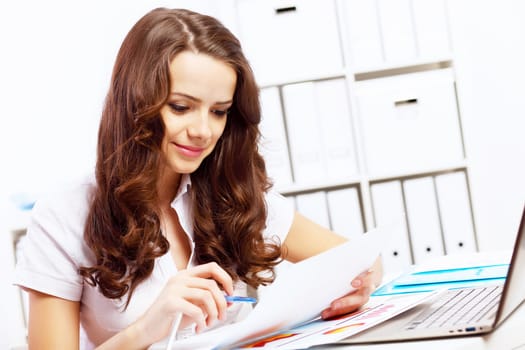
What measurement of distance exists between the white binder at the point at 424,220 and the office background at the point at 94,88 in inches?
6.4

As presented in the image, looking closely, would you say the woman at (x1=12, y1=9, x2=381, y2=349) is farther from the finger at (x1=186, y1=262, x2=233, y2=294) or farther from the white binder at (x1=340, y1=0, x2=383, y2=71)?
the white binder at (x1=340, y1=0, x2=383, y2=71)

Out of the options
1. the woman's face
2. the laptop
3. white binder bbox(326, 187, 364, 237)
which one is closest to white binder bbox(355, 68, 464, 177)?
white binder bbox(326, 187, 364, 237)

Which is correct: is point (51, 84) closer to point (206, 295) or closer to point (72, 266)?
point (72, 266)

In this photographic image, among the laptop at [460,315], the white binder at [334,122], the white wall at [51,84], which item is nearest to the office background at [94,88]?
the white wall at [51,84]

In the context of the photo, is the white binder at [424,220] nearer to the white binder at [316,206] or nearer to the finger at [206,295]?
the white binder at [316,206]

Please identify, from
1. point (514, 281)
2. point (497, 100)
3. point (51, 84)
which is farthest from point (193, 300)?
point (497, 100)

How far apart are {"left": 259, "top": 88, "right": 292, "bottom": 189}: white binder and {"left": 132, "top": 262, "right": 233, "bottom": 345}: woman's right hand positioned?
1526mm

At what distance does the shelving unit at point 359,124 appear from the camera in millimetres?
2496

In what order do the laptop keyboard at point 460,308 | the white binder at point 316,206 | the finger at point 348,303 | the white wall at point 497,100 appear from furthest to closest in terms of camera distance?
the white wall at point 497,100
the white binder at point 316,206
the finger at point 348,303
the laptop keyboard at point 460,308

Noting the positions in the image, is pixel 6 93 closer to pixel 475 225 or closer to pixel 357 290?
pixel 475 225

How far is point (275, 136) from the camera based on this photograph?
8.16 feet

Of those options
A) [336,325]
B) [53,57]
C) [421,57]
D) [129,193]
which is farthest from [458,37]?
[336,325]

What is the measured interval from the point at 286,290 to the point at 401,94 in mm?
1726

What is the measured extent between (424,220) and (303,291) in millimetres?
1652
